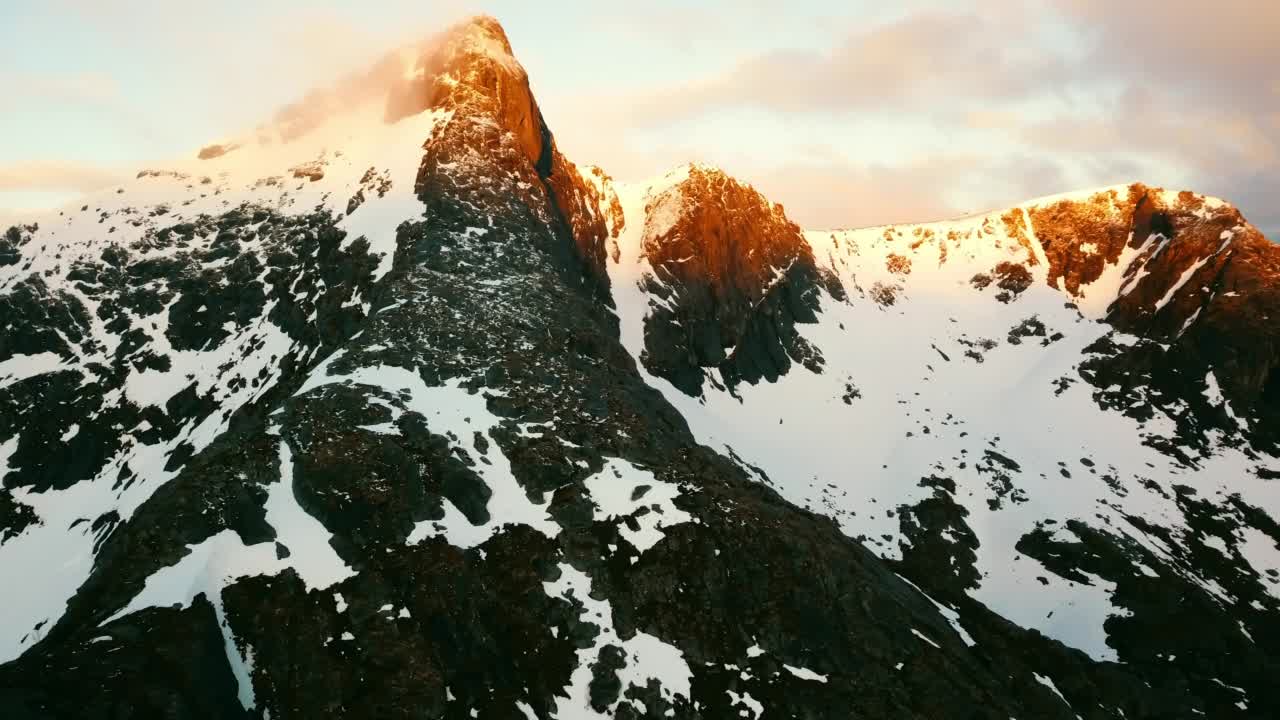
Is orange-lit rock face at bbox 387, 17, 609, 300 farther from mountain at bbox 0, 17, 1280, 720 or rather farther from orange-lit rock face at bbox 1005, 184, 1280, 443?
orange-lit rock face at bbox 1005, 184, 1280, 443

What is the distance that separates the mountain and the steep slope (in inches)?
25.2

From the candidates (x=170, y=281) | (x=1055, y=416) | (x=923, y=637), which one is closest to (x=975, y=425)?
(x=1055, y=416)

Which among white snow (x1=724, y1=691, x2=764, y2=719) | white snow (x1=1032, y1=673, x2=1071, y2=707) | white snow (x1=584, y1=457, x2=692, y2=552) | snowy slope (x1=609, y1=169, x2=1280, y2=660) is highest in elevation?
snowy slope (x1=609, y1=169, x2=1280, y2=660)

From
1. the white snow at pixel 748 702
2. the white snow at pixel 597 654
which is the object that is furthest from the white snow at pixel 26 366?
the white snow at pixel 748 702

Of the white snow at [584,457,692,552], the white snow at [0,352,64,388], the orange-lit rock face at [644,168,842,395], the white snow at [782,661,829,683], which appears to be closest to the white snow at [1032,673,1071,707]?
the white snow at [782,661,829,683]

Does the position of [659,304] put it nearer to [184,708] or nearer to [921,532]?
[921,532]

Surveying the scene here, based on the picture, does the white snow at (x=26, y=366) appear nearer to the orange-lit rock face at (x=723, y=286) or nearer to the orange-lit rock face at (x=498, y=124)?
the orange-lit rock face at (x=498, y=124)

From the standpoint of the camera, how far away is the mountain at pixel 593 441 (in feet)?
163

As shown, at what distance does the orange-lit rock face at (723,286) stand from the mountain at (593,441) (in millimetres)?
758

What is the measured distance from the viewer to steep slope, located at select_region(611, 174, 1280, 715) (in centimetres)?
8919

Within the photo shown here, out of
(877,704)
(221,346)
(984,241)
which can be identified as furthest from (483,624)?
(984,241)

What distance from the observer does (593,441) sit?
68062mm

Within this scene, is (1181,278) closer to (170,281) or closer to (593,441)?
(593,441)

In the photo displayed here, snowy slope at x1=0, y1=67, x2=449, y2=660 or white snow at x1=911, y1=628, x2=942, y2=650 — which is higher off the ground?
snowy slope at x1=0, y1=67, x2=449, y2=660
